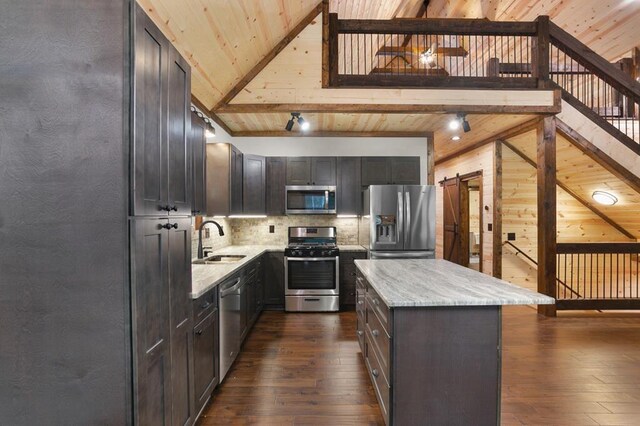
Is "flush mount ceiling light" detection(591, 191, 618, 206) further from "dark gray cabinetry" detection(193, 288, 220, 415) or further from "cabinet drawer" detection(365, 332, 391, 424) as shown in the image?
"dark gray cabinetry" detection(193, 288, 220, 415)

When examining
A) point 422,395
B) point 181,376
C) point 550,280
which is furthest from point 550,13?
point 181,376

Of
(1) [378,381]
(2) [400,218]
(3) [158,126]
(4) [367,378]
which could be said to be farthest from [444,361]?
(2) [400,218]

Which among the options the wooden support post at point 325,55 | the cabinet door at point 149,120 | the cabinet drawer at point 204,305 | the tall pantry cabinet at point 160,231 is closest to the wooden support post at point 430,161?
the wooden support post at point 325,55

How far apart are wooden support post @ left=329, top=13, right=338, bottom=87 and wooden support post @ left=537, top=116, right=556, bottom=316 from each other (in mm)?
2872

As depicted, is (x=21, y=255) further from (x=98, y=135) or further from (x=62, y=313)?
(x=98, y=135)

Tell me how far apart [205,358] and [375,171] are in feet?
11.6

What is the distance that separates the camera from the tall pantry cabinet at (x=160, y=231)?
1.29m

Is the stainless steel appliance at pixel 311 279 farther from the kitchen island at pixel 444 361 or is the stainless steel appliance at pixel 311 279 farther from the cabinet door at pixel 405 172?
the kitchen island at pixel 444 361

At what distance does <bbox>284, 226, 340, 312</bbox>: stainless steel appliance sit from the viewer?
14.0 feet

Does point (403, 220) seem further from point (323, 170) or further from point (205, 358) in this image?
point (205, 358)

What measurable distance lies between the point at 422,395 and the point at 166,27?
10.4 feet

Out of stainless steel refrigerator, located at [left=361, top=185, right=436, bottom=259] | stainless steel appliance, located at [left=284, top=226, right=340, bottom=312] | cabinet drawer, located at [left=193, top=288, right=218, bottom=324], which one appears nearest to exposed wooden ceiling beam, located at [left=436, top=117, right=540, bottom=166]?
stainless steel refrigerator, located at [left=361, top=185, right=436, bottom=259]

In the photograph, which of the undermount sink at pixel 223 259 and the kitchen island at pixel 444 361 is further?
the undermount sink at pixel 223 259

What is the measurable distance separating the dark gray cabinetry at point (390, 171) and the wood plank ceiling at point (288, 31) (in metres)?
0.49
